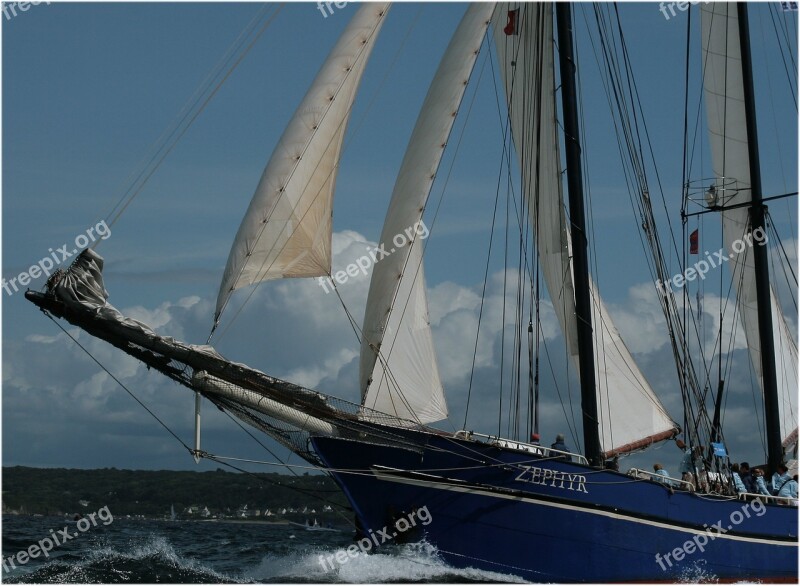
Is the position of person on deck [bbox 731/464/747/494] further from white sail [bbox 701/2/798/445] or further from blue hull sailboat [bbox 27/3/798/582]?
white sail [bbox 701/2/798/445]

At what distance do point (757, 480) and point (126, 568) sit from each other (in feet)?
63.1

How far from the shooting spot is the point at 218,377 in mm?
28969

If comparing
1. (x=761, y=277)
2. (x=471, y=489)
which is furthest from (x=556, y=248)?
(x=471, y=489)

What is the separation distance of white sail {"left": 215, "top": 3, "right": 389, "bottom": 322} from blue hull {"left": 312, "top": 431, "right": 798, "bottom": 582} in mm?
4970

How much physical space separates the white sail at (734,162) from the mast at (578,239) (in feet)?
28.4

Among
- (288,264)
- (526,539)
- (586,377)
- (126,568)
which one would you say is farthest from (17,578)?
(586,377)

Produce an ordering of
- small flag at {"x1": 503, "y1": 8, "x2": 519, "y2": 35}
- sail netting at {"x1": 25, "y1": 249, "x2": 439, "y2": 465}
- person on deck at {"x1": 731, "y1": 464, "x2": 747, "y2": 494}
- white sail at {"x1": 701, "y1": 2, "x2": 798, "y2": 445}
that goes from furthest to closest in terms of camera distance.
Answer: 1. white sail at {"x1": 701, "y1": 2, "x2": 798, "y2": 445}
2. small flag at {"x1": 503, "y1": 8, "x2": 519, "y2": 35}
3. person on deck at {"x1": 731, "y1": 464, "x2": 747, "y2": 494}
4. sail netting at {"x1": 25, "y1": 249, "x2": 439, "y2": 465}

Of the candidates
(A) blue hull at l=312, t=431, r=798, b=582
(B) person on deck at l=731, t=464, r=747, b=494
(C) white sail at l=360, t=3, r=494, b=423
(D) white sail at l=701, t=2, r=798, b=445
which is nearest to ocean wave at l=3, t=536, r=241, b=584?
(A) blue hull at l=312, t=431, r=798, b=582

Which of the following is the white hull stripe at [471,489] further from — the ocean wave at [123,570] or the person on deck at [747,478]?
the person on deck at [747,478]

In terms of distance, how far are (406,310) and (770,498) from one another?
12.8 meters

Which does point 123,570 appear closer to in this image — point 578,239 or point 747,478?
point 578,239

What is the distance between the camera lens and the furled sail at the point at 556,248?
37562 millimetres

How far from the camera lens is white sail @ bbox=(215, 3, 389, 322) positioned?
98.8 feet

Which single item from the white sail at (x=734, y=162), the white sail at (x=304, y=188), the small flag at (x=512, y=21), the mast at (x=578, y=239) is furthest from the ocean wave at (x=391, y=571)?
the small flag at (x=512, y=21)
